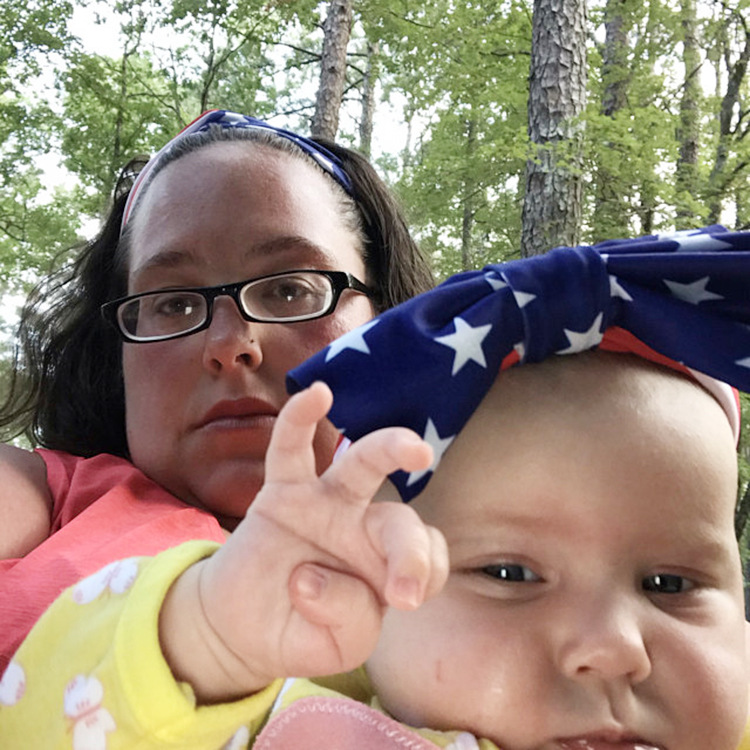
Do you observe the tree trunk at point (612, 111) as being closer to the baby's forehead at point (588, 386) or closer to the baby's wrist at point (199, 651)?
the baby's forehead at point (588, 386)

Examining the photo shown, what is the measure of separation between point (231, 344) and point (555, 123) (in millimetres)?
4555

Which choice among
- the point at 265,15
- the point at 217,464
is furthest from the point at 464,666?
the point at 265,15

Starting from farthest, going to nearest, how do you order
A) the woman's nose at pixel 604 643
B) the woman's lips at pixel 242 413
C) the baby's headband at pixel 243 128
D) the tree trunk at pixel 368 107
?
the tree trunk at pixel 368 107
the baby's headband at pixel 243 128
the woman's lips at pixel 242 413
the woman's nose at pixel 604 643

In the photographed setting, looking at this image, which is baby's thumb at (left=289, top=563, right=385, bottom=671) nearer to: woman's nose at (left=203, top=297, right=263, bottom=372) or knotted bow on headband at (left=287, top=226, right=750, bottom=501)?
knotted bow on headband at (left=287, top=226, right=750, bottom=501)

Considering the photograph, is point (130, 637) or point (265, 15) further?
point (265, 15)

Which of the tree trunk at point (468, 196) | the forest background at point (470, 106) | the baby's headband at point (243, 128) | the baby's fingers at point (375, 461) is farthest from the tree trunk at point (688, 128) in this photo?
the baby's fingers at point (375, 461)

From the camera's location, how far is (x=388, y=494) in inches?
44.9

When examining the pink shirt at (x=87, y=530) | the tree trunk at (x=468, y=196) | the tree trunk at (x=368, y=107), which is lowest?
the pink shirt at (x=87, y=530)

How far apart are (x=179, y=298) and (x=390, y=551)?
50.4 inches

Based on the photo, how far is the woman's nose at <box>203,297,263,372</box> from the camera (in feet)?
5.24

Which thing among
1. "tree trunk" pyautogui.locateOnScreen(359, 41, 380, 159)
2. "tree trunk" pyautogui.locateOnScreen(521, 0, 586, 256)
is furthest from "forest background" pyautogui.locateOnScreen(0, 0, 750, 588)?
"tree trunk" pyautogui.locateOnScreen(359, 41, 380, 159)

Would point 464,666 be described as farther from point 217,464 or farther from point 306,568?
point 217,464

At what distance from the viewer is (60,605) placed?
3.20 ft

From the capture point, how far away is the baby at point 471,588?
2.52ft
